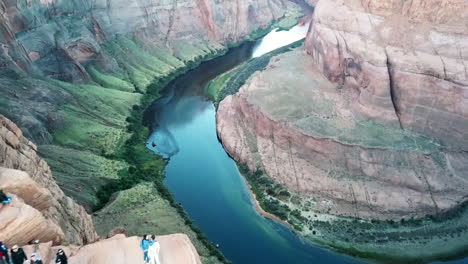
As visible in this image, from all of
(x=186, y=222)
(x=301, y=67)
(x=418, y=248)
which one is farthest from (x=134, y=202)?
(x=301, y=67)

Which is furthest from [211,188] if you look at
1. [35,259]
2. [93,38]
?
[93,38]

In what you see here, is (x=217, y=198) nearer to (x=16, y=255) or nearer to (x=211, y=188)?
(x=211, y=188)

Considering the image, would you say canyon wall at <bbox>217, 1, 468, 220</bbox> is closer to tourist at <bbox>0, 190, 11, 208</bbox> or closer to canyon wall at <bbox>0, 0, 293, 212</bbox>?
canyon wall at <bbox>0, 0, 293, 212</bbox>

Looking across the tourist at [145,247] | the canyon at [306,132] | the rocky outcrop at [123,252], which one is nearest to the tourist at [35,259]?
the rocky outcrop at [123,252]

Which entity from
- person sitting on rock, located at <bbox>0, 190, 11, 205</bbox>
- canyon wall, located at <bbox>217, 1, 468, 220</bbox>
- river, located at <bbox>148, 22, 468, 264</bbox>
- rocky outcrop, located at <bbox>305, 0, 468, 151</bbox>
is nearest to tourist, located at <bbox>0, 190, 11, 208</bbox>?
person sitting on rock, located at <bbox>0, 190, 11, 205</bbox>

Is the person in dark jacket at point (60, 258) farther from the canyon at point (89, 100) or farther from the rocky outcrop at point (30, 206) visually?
the rocky outcrop at point (30, 206)

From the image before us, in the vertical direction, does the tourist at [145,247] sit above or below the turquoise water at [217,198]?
above
